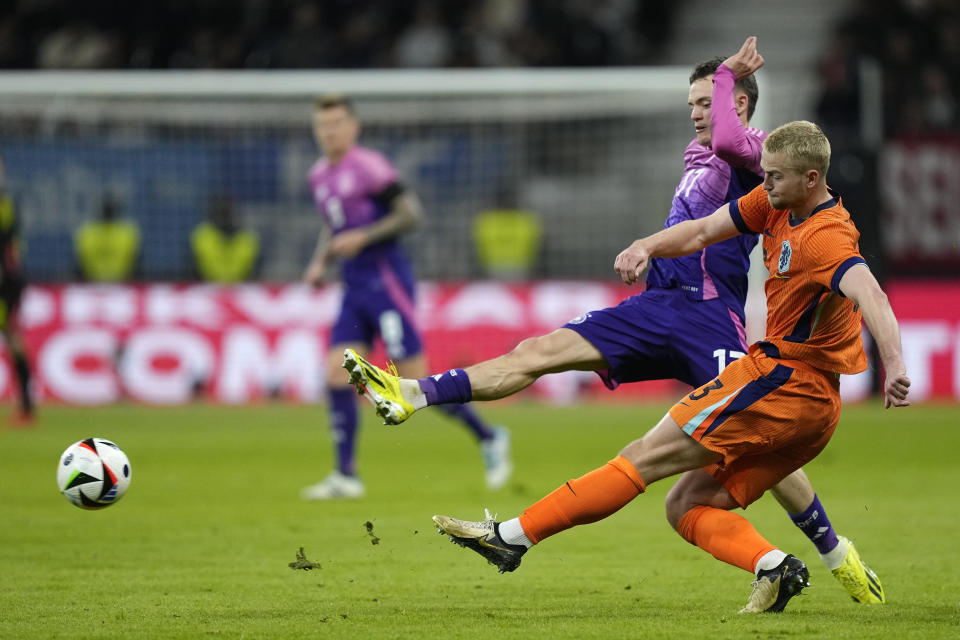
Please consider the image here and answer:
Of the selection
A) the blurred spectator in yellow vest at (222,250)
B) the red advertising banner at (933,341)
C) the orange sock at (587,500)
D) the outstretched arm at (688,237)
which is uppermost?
the outstretched arm at (688,237)

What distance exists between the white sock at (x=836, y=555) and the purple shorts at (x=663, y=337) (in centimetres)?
89

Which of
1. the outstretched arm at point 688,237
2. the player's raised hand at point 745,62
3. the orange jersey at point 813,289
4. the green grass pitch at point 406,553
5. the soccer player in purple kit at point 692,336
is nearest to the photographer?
the orange jersey at point 813,289

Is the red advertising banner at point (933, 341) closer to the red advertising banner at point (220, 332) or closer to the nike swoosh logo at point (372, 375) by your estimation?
the red advertising banner at point (220, 332)

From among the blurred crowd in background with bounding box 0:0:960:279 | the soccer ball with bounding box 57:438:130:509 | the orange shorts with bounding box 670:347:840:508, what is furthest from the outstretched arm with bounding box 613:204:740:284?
the blurred crowd in background with bounding box 0:0:960:279

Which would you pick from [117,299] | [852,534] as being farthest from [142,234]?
[852,534]

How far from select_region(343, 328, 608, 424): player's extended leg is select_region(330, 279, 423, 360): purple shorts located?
4188mm

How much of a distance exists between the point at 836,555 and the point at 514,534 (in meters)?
1.45

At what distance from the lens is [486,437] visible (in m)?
10.3

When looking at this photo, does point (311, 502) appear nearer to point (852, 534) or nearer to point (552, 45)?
point (852, 534)

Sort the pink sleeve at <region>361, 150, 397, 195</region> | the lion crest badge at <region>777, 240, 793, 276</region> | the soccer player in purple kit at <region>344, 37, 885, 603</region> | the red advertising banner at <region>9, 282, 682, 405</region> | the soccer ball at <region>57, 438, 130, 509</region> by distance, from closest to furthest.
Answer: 1. the lion crest badge at <region>777, 240, 793, 276</region>
2. the soccer player in purple kit at <region>344, 37, 885, 603</region>
3. the soccer ball at <region>57, 438, 130, 509</region>
4. the pink sleeve at <region>361, 150, 397, 195</region>
5. the red advertising banner at <region>9, 282, 682, 405</region>

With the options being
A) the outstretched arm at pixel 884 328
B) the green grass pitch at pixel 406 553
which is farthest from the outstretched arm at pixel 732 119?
the green grass pitch at pixel 406 553

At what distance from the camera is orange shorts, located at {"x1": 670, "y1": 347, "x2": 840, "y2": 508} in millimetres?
5281

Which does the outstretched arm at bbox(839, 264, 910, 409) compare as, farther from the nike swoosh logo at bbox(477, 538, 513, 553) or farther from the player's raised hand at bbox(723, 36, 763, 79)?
the nike swoosh logo at bbox(477, 538, 513, 553)

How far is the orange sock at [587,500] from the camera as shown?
5430mm
